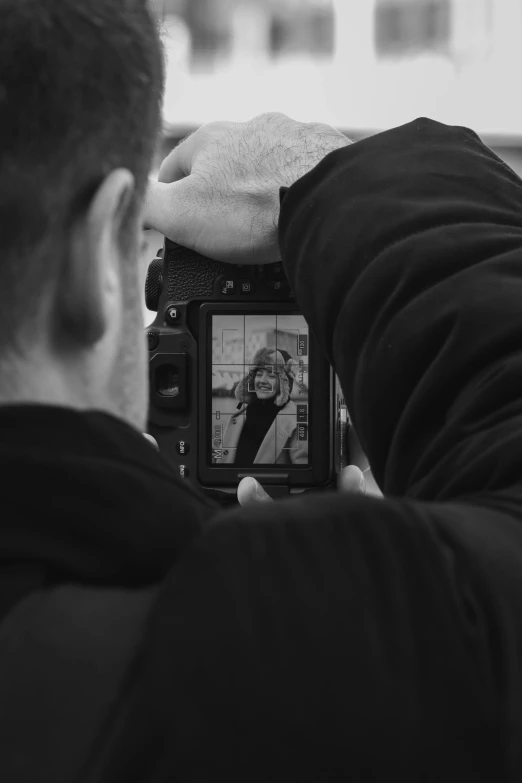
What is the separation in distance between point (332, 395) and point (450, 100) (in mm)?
1585

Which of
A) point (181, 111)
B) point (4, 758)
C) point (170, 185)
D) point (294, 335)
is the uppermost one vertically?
A: point (181, 111)

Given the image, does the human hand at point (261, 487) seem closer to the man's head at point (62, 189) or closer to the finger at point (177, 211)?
the finger at point (177, 211)

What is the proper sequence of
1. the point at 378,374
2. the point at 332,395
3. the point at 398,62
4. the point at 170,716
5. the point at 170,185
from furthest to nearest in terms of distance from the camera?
the point at 398,62 < the point at 332,395 < the point at 170,185 < the point at 378,374 < the point at 170,716

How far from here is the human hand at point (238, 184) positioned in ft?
1.90

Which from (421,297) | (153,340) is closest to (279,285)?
(153,340)

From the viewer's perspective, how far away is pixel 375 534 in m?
0.28

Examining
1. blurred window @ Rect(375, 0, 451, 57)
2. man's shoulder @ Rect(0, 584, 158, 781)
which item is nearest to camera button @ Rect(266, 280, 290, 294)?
man's shoulder @ Rect(0, 584, 158, 781)

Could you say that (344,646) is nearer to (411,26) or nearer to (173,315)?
(173,315)

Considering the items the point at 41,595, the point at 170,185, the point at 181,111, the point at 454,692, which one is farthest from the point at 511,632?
the point at 181,111

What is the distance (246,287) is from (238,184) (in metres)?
0.12

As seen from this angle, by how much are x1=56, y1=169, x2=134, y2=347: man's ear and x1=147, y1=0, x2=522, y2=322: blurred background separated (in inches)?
68.9

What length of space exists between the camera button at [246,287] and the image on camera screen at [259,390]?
0.02 metres

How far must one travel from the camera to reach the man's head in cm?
28

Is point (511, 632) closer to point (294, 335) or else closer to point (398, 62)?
point (294, 335)
